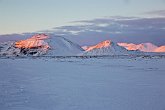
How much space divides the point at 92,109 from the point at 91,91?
12.3ft

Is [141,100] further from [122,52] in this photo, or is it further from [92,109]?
[122,52]

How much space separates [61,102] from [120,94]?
108 inches

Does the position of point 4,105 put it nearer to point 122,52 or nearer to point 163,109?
point 163,109

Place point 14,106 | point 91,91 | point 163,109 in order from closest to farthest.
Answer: point 163,109, point 14,106, point 91,91

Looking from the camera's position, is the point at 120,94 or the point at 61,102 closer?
the point at 61,102

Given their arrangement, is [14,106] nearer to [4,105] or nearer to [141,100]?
[4,105]

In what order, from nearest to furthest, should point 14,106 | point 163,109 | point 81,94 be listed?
point 163,109
point 14,106
point 81,94

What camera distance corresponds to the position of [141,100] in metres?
9.85

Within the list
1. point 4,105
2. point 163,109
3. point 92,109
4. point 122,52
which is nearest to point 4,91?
point 4,105

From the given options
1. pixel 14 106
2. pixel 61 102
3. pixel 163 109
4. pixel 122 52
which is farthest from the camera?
pixel 122 52

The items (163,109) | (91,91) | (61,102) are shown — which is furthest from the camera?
(91,91)

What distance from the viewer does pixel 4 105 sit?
898cm

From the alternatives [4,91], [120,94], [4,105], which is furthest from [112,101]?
[4,91]

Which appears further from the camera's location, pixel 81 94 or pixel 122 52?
pixel 122 52
